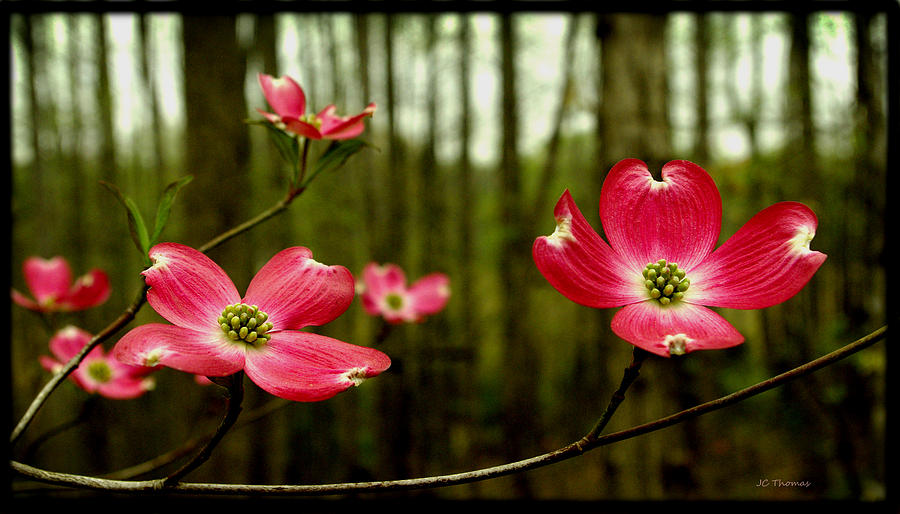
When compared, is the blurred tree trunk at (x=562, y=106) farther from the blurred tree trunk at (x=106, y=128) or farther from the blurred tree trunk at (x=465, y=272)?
the blurred tree trunk at (x=106, y=128)

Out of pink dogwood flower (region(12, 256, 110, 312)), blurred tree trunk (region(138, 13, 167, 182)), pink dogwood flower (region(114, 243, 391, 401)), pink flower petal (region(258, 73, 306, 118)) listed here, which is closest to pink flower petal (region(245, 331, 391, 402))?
pink dogwood flower (region(114, 243, 391, 401))

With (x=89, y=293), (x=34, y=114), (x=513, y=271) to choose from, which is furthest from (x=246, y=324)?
(x=34, y=114)

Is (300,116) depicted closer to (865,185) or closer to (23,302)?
(23,302)

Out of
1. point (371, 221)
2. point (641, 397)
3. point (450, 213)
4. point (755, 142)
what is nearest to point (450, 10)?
point (641, 397)

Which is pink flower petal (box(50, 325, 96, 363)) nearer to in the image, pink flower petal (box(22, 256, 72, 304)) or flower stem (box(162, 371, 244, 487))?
pink flower petal (box(22, 256, 72, 304))

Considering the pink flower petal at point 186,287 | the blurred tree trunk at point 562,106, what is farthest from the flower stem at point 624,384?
the blurred tree trunk at point 562,106

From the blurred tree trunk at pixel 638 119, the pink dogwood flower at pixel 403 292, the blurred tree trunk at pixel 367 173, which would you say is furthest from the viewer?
the blurred tree trunk at pixel 367 173
